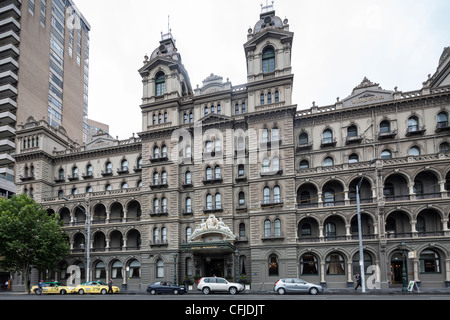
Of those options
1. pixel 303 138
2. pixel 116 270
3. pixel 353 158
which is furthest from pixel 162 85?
pixel 353 158

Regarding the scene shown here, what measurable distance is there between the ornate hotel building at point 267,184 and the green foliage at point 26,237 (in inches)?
210

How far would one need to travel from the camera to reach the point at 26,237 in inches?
1738

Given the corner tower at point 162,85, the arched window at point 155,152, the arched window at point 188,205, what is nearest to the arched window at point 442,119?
the arched window at point 188,205

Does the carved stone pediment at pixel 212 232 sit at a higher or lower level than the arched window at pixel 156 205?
lower

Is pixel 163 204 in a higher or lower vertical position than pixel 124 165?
lower

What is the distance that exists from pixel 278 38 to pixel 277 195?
2070cm

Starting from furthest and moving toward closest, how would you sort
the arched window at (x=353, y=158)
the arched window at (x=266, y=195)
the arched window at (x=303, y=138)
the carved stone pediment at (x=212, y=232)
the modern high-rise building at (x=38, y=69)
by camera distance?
the modern high-rise building at (x=38, y=69) → the arched window at (x=303, y=138) → the arched window at (x=353, y=158) → the arched window at (x=266, y=195) → the carved stone pediment at (x=212, y=232)

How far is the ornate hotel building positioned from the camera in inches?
1545

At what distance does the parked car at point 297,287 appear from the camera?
31284 millimetres

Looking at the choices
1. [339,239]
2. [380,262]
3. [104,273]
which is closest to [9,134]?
[104,273]

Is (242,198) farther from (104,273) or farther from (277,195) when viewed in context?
(104,273)

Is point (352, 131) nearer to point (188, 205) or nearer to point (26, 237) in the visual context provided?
point (188, 205)

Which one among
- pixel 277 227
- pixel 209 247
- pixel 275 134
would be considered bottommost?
pixel 209 247

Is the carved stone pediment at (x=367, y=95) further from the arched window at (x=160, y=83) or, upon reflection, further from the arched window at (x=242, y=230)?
the arched window at (x=160, y=83)
